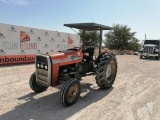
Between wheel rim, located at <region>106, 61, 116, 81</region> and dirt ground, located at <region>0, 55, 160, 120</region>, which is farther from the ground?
wheel rim, located at <region>106, 61, 116, 81</region>

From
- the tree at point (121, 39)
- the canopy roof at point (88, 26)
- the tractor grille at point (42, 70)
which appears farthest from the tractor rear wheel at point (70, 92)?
the tree at point (121, 39)

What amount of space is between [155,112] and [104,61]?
88.6 inches

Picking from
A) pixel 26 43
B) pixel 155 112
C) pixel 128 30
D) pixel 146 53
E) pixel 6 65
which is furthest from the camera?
pixel 128 30

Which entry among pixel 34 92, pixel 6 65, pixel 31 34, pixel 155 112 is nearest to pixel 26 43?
pixel 31 34

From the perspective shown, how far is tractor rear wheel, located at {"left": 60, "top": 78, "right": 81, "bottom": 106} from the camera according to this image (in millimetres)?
4470

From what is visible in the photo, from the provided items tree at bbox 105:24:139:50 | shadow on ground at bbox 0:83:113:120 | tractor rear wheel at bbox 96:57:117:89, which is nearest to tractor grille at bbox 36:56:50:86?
shadow on ground at bbox 0:83:113:120

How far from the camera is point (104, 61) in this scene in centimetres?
607

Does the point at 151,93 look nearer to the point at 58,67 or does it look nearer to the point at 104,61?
the point at 104,61

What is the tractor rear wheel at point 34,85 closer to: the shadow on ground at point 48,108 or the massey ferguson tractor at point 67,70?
the massey ferguson tractor at point 67,70

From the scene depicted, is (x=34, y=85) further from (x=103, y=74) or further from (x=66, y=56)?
(x=103, y=74)

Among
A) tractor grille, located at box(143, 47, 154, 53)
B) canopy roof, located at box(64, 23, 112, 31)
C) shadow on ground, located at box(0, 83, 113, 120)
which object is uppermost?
canopy roof, located at box(64, 23, 112, 31)

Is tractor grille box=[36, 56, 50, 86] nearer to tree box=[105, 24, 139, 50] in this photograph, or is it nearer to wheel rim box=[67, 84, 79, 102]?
wheel rim box=[67, 84, 79, 102]

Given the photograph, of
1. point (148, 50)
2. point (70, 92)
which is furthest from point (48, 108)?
point (148, 50)

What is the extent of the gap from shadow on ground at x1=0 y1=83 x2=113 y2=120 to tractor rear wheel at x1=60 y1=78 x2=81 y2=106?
0.15 metres
